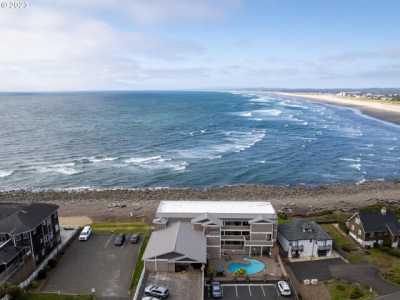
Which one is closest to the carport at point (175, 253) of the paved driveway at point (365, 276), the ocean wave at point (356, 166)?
the paved driveway at point (365, 276)

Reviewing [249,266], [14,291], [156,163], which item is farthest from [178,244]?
[156,163]

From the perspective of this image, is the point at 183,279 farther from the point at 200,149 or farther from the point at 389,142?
the point at 389,142

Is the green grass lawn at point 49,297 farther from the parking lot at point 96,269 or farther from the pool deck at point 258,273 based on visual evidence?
the pool deck at point 258,273

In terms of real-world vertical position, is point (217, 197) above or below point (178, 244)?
below

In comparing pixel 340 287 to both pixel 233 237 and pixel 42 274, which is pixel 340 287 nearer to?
pixel 233 237

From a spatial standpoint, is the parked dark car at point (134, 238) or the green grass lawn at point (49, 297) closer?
the green grass lawn at point (49, 297)

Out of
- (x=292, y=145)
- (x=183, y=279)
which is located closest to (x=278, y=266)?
(x=183, y=279)

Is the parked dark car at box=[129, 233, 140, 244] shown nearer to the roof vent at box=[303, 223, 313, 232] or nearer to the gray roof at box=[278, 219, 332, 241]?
the gray roof at box=[278, 219, 332, 241]
